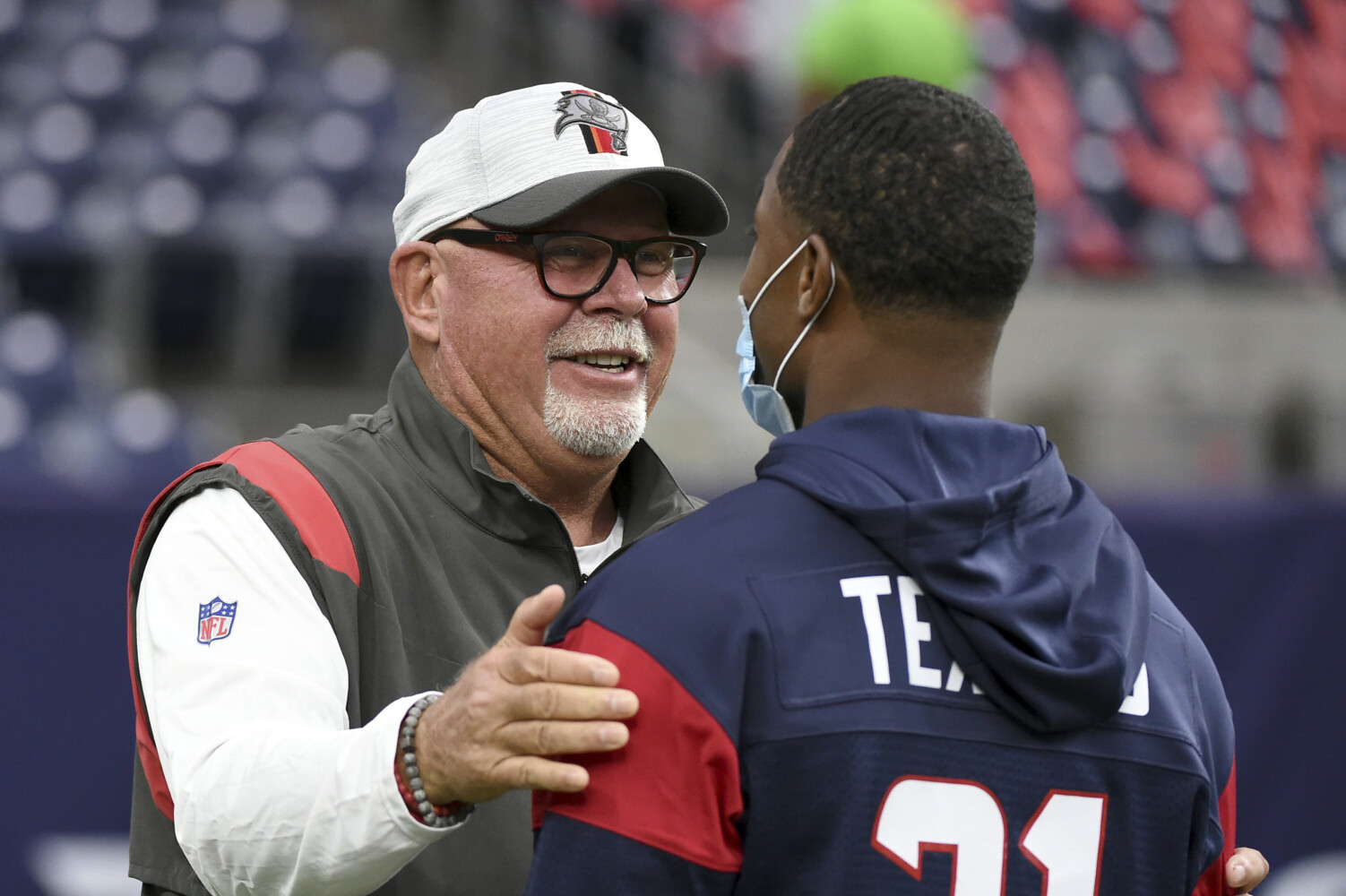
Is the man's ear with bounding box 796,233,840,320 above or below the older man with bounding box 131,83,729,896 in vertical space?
above

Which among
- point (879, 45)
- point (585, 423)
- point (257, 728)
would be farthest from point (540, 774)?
point (879, 45)

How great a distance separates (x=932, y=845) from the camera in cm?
124

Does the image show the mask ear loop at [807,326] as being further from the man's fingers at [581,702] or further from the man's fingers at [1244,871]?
the man's fingers at [1244,871]

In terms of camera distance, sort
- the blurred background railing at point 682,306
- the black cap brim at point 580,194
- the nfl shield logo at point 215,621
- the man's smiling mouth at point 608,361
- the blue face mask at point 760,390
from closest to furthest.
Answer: the blue face mask at point 760,390, the nfl shield logo at point 215,621, the black cap brim at point 580,194, the man's smiling mouth at point 608,361, the blurred background railing at point 682,306

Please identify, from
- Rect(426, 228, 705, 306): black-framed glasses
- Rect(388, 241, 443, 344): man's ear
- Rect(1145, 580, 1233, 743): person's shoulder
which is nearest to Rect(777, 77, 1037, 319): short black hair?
Rect(1145, 580, 1233, 743): person's shoulder

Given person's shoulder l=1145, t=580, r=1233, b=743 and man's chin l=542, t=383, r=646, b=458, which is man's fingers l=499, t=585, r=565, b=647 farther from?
man's chin l=542, t=383, r=646, b=458

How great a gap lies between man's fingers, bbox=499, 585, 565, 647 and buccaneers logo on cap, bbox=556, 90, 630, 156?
88 centimetres

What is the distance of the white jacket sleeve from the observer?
4.75 ft

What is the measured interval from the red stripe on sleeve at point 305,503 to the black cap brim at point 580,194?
0.43 metres

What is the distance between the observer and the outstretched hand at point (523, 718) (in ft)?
3.95

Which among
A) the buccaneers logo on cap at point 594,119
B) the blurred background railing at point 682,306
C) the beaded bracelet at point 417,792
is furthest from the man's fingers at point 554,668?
the blurred background railing at point 682,306

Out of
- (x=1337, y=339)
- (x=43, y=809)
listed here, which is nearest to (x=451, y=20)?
(x=1337, y=339)

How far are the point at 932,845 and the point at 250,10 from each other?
707 cm

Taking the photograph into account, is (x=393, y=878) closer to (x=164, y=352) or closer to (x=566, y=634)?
(x=566, y=634)
